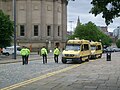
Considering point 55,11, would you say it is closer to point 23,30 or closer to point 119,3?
point 23,30

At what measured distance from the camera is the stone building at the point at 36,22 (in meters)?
90.2

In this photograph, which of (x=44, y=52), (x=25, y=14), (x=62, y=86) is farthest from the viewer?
(x=25, y=14)

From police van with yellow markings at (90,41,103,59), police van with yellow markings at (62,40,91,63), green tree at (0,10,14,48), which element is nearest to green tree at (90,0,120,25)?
police van with yellow markings at (62,40,91,63)

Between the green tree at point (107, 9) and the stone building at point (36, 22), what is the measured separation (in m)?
73.6

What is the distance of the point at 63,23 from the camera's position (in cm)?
9738

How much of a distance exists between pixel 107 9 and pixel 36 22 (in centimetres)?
7570

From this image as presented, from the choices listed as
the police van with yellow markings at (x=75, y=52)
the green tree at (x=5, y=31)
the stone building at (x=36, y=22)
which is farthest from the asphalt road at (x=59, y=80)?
the stone building at (x=36, y=22)

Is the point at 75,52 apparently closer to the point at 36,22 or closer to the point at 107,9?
the point at 107,9

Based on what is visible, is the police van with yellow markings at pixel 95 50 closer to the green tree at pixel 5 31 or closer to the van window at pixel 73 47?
the van window at pixel 73 47

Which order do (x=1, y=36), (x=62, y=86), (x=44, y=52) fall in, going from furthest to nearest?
1. (x=1, y=36)
2. (x=44, y=52)
3. (x=62, y=86)

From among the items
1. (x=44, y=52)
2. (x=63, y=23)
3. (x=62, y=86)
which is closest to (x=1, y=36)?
(x=44, y=52)

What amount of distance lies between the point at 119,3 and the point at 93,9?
1301 millimetres

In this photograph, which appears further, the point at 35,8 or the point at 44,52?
the point at 35,8

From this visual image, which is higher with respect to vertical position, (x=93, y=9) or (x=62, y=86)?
(x=93, y=9)
